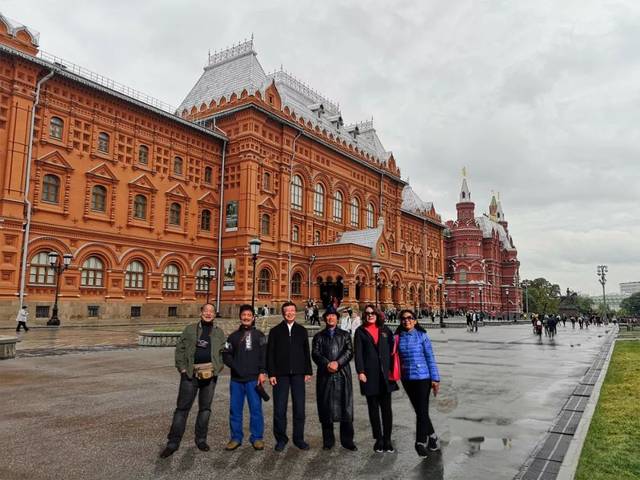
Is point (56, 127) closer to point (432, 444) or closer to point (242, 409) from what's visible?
point (242, 409)

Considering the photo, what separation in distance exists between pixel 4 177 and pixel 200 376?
25.1 m

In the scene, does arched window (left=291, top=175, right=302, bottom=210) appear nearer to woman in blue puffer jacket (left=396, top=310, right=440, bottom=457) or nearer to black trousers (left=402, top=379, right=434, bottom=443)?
woman in blue puffer jacket (left=396, top=310, right=440, bottom=457)

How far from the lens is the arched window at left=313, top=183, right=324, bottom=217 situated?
44.2 meters

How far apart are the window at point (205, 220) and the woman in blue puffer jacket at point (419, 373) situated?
32013 mm

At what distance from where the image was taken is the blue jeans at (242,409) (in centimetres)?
595

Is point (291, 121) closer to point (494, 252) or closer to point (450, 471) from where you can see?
point (450, 471)

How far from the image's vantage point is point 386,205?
2142 inches

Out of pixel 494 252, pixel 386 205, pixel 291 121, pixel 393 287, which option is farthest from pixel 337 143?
pixel 494 252

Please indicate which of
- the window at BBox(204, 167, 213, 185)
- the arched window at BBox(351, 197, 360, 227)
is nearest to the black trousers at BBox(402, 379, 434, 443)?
the window at BBox(204, 167, 213, 185)

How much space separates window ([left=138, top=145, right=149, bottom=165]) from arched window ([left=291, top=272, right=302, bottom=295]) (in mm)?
14956

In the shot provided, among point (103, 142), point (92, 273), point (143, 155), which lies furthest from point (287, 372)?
point (143, 155)

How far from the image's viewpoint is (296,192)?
4219cm

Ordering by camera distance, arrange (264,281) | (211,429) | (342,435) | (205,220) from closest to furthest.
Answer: (342,435), (211,429), (205,220), (264,281)

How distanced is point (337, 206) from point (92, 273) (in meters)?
24.1
